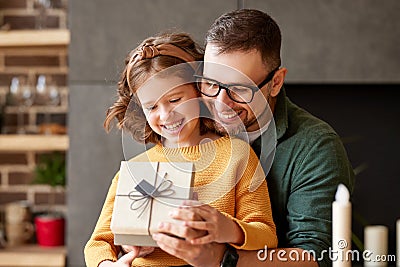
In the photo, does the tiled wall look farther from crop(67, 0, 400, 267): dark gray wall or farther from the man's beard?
the man's beard

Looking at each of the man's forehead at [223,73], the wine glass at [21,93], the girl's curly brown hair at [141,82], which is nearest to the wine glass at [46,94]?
the wine glass at [21,93]

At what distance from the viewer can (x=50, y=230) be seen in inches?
129

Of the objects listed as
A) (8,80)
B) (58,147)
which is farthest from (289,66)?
(8,80)

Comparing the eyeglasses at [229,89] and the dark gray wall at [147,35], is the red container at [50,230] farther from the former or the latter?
the eyeglasses at [229,89]

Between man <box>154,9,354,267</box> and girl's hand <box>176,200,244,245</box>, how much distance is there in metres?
0.08

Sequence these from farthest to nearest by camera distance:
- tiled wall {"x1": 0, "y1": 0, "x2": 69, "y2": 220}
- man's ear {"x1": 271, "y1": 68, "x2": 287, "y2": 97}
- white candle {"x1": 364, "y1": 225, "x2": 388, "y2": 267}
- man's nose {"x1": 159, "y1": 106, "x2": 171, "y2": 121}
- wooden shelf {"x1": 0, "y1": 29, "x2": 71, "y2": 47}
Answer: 1. tiled wall {"x1": 0, "y1": 0, "x2": 69, "y2": 220}
2. wooden shelf {"x1": 0, "y1": 29, "x2": 71, "y2": 47}
3. white candle {"x1": 364, "y1": 225, "x2": 388, "y2": 267}
4. man's ear {"x1": 271, "y1": 68, "x2": 287, "y2": 97}
5. man's nose {"x1": 159, "y1": 106, "x2": 171, "y2": 121}

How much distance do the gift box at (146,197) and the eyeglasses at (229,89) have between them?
0.20 metres

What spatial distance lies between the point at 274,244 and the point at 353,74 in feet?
5.48

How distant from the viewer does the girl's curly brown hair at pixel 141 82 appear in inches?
62.5

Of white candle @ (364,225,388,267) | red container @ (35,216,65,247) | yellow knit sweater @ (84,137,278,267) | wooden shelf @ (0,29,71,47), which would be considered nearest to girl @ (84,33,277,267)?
yellow knit sweater @ (84,137,278,267)

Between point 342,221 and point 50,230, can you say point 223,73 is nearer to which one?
point 342,221

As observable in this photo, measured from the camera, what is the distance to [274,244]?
1522 mm

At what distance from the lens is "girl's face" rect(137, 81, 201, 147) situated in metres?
1.52

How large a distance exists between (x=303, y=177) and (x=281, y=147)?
0.10 metres
